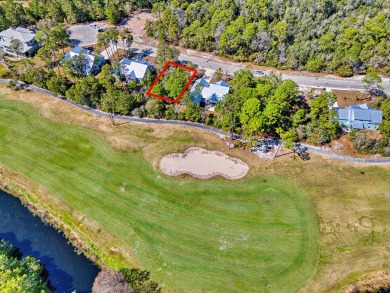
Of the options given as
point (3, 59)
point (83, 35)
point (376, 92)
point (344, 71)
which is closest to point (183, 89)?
point (344, 71)

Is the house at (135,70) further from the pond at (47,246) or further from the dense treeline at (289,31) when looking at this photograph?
the pond at (47,246)

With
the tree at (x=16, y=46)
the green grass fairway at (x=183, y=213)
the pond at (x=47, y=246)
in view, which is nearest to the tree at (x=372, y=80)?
the green grass fairway at (x=183, y=213)

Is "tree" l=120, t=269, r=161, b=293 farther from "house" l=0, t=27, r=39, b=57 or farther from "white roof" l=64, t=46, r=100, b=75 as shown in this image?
"house" l=0, t=27, r=39, b=57

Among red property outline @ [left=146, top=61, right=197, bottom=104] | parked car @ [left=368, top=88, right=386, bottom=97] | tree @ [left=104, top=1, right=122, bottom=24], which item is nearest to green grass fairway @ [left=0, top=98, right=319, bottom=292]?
red property outline @ [left=146, top=61, right=197, bottom=104]

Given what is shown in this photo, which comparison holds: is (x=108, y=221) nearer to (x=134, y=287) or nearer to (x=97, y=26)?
(x=134, y=287)

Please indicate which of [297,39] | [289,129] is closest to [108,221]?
[289,129]

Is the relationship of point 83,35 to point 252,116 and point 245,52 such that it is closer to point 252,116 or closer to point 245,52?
point 245,52
